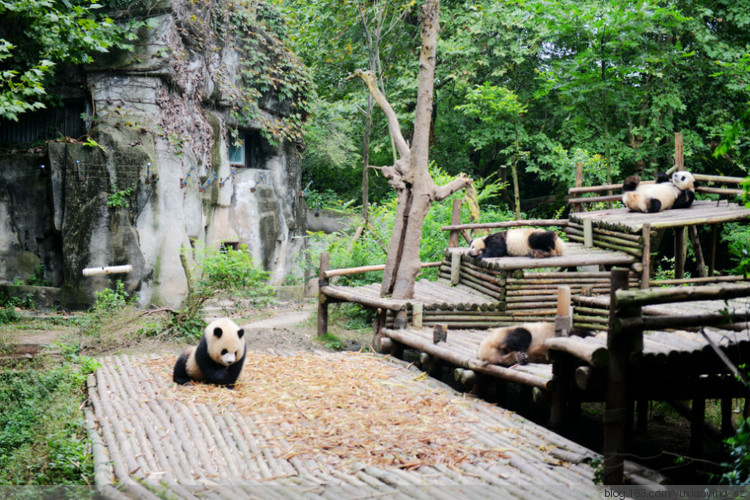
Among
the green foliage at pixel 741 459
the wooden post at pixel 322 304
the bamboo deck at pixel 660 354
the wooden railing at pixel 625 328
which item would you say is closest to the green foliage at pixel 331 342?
the wooden post at pixel 322 304

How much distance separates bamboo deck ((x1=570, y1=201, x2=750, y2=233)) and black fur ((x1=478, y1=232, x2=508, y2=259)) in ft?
6.17

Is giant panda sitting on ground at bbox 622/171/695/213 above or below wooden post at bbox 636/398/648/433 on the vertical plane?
above

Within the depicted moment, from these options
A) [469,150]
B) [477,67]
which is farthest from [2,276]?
[469,150]

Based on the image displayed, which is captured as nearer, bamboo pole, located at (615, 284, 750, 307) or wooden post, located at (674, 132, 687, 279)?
bamboo pole, located at (615, 284, 750, 307)

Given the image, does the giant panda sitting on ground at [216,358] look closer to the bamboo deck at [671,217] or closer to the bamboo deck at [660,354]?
the bamboo deck at [660,354]

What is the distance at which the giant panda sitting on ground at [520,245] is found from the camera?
936cm

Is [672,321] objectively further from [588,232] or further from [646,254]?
[588,232]

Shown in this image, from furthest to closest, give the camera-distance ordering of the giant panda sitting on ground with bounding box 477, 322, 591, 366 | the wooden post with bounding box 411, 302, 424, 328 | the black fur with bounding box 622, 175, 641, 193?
the black fur with bounding box 622, 175, 641, 193
the wooden post with bounding box 411, 302, 424, 328
the giant panda sitting on ground with bounding box 477, 322, 591, 366

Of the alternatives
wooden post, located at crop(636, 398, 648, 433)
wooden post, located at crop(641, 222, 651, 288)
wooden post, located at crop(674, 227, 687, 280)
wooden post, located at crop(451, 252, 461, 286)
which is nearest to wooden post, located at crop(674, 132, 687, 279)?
wooden post, located at crop(674, 227, 687, 280)

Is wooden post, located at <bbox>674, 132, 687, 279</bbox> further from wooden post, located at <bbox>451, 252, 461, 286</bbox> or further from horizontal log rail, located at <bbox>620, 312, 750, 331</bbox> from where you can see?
horizontal log rail, located at <bbox>620, 312, 750, 331</bbox>

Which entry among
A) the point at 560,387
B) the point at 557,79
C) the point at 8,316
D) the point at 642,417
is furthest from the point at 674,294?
the point at 8,316

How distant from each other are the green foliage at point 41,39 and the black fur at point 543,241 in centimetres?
721

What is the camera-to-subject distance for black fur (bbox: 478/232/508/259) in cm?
970

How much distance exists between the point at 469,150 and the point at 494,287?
13.7m
